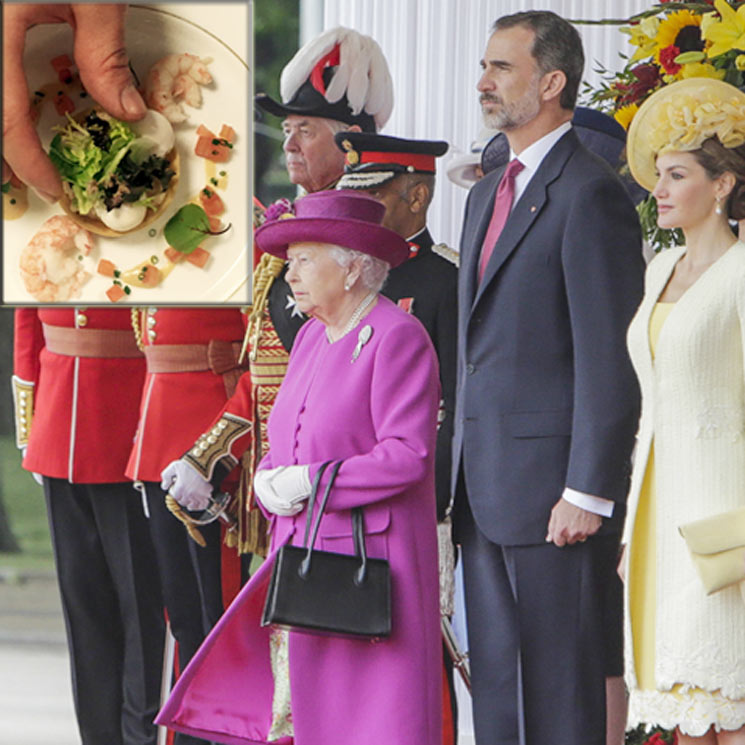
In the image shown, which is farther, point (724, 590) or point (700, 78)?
point (700, 78)

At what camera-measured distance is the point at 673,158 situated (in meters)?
3.21

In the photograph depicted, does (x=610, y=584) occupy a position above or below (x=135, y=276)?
below

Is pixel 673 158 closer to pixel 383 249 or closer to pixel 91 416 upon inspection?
pixel 383 249

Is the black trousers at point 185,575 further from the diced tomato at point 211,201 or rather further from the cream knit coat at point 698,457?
the cream knit coat at point 698,457

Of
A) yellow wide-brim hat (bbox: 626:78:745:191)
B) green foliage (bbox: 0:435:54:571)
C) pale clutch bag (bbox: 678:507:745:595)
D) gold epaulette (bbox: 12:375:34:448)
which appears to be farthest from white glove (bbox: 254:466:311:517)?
green foliage (bbox: 0:435:54:571)

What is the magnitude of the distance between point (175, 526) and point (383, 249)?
1.20 metres

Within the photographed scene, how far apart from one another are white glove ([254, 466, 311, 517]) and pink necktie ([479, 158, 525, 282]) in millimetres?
602

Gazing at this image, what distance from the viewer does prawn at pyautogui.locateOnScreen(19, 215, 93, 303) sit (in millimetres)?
4246

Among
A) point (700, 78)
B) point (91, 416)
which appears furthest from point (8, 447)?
point (700, 78)

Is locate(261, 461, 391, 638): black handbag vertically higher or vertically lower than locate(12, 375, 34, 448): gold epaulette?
lower

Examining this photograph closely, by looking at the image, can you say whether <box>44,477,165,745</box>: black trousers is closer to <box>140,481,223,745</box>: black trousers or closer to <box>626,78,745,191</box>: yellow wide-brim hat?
<box>140,481,223,745</box>: black trousers

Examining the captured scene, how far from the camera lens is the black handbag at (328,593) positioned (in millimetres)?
3271

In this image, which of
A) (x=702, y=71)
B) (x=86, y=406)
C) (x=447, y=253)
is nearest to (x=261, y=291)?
(x=447, y=253)

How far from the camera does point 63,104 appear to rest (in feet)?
13.6
